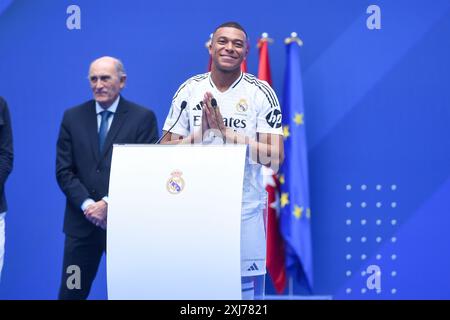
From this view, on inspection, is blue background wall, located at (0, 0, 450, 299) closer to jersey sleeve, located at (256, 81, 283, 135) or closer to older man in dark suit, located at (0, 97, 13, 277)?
older man in dark suit, located at (0, 97, 13, 277)

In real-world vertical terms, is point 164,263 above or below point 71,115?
below

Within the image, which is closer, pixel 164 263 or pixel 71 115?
pixel 164 263

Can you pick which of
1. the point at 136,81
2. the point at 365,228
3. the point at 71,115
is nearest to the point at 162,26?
the point at 136,81

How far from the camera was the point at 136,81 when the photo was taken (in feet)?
20.9

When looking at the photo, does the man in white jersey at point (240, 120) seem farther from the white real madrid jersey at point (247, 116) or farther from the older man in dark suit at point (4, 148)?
the older man in dark suit at point (4, 148)

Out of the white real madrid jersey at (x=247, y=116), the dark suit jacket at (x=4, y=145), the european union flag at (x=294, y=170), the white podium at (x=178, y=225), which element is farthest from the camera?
the european union flag at (x=294, y=170)

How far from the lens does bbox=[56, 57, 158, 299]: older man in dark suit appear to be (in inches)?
209

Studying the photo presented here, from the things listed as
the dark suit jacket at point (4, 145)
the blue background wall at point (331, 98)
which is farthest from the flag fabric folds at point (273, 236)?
the dark suit jacket at point (4, 145)

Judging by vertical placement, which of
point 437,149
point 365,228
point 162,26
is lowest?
point 365,228

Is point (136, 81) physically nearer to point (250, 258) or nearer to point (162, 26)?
point (162, 26)

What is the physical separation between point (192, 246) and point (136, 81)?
2.82 meters

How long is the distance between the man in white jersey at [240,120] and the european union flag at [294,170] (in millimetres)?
1656

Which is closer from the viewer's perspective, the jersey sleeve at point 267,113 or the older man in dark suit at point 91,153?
the jersey sleeve at point 267,113

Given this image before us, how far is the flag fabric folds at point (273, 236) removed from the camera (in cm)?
617
